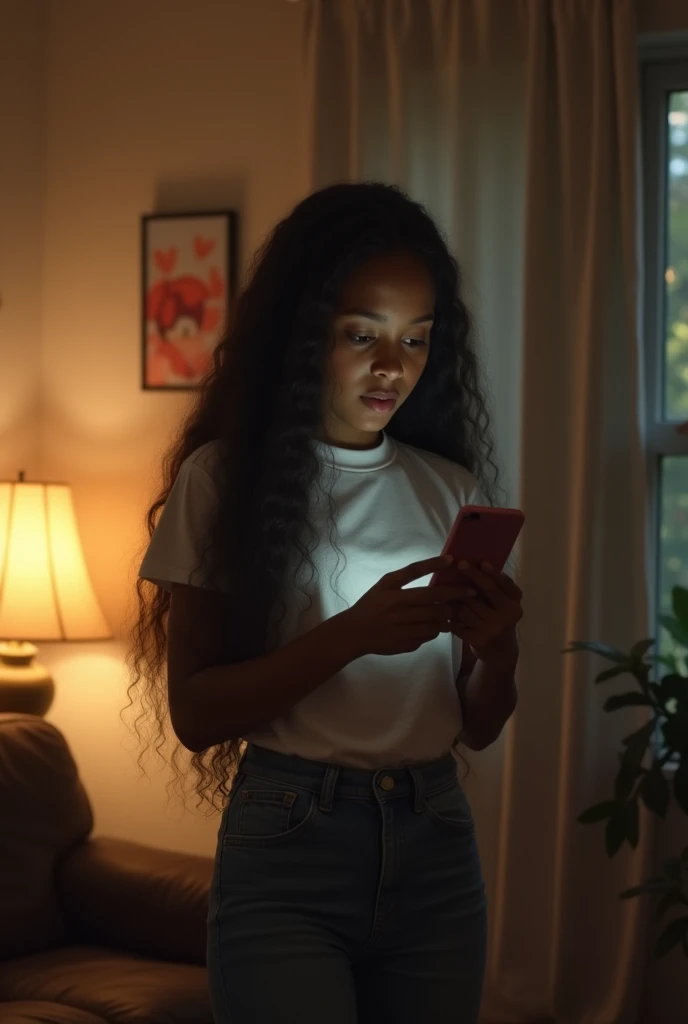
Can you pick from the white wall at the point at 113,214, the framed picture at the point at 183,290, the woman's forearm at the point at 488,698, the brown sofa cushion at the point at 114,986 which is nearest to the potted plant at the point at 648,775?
the brown sofa cushion at the point at 114,986

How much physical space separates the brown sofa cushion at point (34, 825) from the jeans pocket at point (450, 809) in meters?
1.41

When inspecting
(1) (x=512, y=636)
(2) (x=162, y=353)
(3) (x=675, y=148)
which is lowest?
(1) (x=512, y=636)

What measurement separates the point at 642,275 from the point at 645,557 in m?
0.66

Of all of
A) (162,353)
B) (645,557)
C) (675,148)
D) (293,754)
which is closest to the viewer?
(293,754)

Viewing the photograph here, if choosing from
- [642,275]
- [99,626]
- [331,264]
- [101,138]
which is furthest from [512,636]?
[101,138]

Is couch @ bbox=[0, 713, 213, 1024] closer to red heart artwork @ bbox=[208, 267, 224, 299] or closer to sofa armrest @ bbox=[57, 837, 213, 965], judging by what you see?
sofa armrest @ bbox=[57, 837, 213, 965]

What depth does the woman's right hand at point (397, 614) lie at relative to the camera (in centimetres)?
119

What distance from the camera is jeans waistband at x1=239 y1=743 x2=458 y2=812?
120 centimetres

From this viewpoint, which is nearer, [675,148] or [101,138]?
[675,148]

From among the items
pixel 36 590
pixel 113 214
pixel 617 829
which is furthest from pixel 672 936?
pixel 113 214

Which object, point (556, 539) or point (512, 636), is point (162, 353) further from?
point (512, 636)

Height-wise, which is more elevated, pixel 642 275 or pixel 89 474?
pixel 642 275

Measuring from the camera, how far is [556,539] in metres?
2.82

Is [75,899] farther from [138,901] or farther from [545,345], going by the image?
[545,345]
